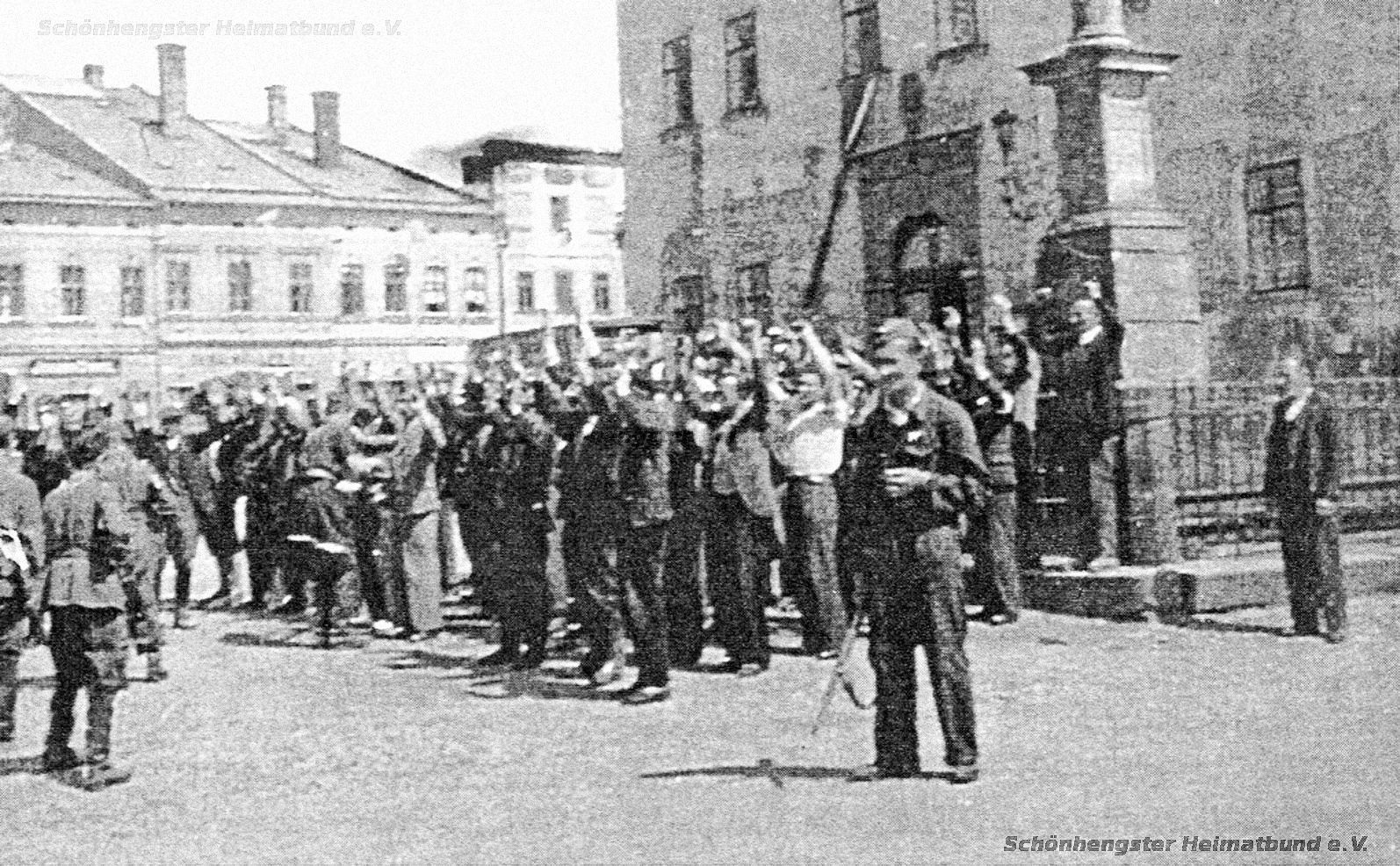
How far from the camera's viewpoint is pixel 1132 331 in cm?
1035

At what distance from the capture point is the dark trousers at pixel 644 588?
326 inches

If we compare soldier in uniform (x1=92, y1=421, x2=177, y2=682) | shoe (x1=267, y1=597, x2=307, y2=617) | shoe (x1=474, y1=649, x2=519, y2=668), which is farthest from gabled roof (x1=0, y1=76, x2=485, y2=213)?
shoe (x1=474, y1=649, x2=519, y2=668)

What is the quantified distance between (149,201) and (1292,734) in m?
32.2

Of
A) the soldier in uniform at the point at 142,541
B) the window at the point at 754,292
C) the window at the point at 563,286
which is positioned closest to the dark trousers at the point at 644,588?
the soldier in uniform at the point at 142,541

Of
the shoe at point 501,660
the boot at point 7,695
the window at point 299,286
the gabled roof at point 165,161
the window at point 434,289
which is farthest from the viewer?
the window at point 434,289

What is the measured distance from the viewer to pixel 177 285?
35.6 meters

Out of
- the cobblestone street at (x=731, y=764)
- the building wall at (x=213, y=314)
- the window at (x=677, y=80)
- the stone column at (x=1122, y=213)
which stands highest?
the window at (x=677, y=80)

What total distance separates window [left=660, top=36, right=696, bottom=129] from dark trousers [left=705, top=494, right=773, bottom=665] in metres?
14.9

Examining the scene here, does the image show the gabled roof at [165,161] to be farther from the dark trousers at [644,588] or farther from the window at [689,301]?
the dark trousers at [644,588]

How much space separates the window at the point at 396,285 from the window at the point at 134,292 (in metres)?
5.76

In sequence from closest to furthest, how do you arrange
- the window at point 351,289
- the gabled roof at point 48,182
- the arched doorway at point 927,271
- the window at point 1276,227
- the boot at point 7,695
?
the boot at point 7,695, the window at point 1276,227, the arched doorway at point 927,271, the gabled roof at point 48,182, the window at point 351,289

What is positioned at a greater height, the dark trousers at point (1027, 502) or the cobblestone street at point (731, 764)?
the dark trousers at point (1027, 502)

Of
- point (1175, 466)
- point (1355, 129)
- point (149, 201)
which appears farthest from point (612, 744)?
point (149, 201)

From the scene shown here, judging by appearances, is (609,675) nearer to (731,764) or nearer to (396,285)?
(731,764)
